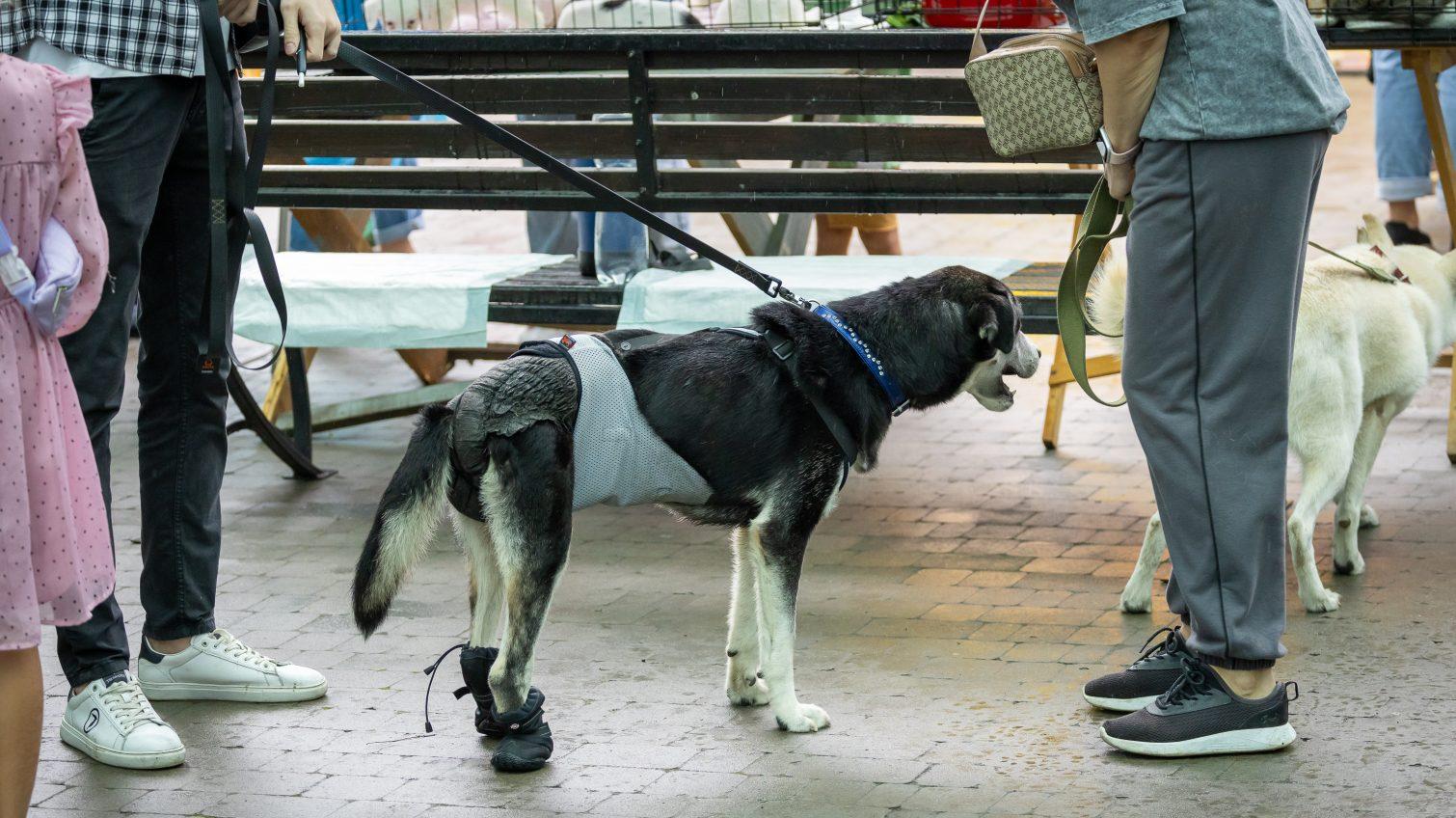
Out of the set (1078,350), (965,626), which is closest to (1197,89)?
(1078,350)

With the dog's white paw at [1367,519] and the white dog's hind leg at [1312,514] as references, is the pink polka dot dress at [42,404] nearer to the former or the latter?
the white dog's hind leg at [1312,514]

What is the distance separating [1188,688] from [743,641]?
3.70 feet

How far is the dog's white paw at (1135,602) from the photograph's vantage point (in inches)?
202

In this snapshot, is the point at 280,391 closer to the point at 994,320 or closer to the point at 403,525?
the point at 403,525

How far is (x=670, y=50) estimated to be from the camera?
19.7 ft

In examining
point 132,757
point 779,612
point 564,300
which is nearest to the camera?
point 132,757

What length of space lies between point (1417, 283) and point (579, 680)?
3.03 m

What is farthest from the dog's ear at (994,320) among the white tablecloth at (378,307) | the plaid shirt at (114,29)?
the white tablecloth at (378,307)

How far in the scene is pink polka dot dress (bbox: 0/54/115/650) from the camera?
10.9 ft

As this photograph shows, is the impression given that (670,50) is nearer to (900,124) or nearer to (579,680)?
(900,124)

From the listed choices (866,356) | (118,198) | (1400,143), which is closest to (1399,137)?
(1400,143)

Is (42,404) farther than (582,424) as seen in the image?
No

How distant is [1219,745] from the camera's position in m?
4.08

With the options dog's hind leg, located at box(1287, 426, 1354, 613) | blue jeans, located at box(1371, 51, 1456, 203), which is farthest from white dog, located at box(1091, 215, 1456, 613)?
blue jeans, located at box(1371, 51, 1456, 203)
